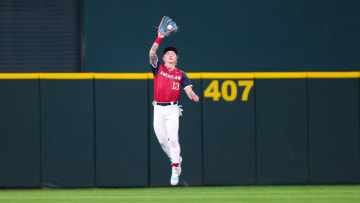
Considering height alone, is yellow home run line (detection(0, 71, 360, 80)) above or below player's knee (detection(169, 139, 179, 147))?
above

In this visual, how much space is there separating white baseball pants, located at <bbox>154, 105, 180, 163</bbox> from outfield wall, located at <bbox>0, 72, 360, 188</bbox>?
0.84 m

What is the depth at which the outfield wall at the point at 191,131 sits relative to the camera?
307 inches

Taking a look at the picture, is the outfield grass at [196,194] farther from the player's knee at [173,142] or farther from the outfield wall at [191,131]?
the player's knee at [173,142]

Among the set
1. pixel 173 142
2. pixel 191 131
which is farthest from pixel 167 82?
pixel 191 131

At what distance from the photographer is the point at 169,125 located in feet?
22.6

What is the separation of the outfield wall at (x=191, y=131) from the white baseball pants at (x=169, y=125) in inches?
33.1

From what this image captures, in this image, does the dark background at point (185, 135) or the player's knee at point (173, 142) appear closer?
the player's knee at point (173, 142)

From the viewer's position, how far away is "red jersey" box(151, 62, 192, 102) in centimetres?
678

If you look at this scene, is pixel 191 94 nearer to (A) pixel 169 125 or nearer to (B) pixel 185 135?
(A) pixel 169 125
